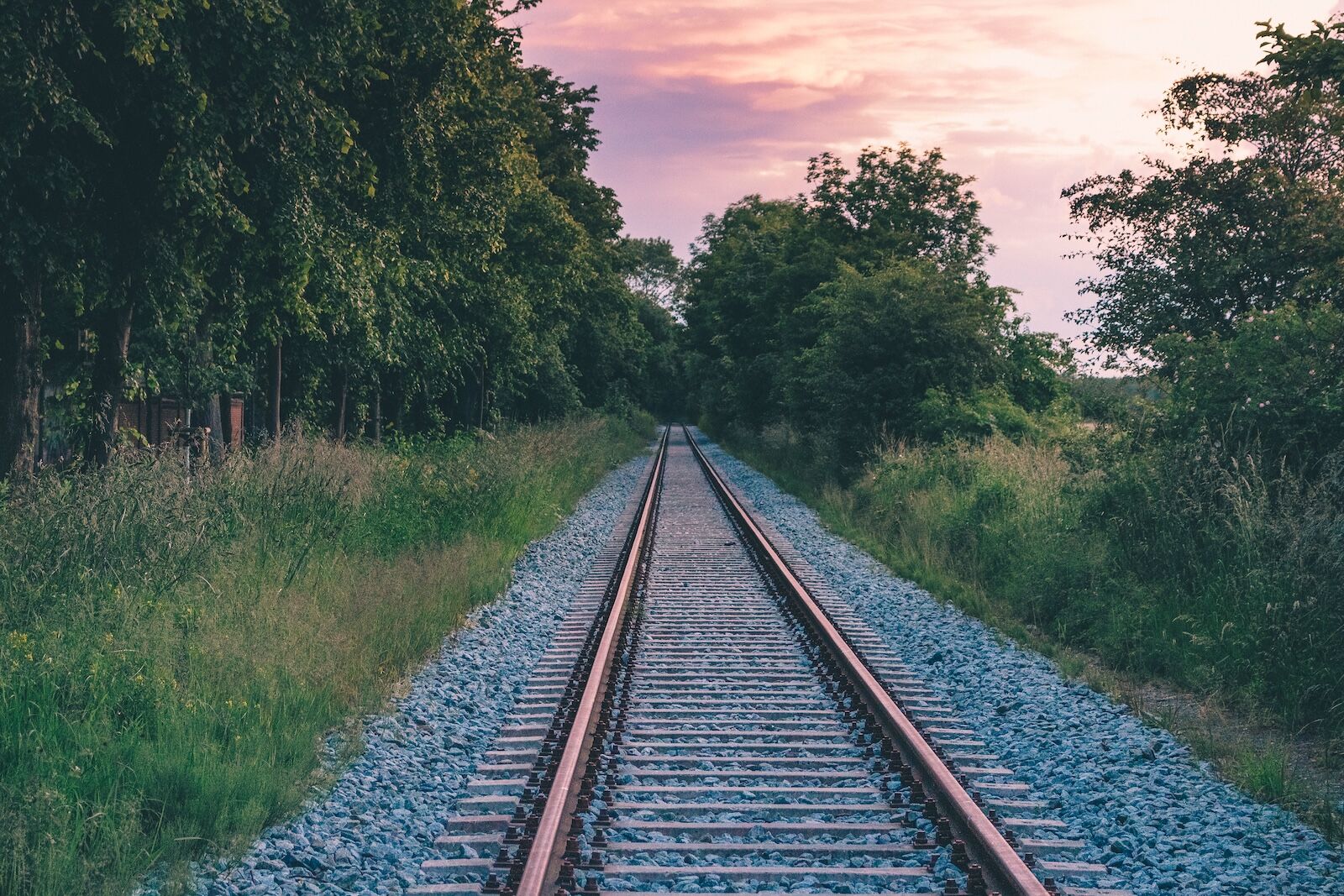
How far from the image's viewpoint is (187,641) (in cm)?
678

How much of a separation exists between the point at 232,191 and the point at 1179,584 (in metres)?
10.9

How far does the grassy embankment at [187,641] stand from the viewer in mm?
4777

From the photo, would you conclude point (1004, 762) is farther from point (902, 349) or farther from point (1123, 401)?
point (902, 349)

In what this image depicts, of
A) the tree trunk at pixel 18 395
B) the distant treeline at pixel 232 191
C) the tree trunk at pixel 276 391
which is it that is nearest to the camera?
the distant treeline at pixel 232 191

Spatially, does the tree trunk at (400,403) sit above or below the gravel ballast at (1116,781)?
above

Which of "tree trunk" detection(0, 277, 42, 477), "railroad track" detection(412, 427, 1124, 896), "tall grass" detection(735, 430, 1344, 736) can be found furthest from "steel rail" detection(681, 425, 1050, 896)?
"tree trunk" detection(0, 277, 42, 477)

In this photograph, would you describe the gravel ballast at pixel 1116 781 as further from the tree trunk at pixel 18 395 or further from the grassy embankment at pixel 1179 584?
the tree trunk at pixel 18 395

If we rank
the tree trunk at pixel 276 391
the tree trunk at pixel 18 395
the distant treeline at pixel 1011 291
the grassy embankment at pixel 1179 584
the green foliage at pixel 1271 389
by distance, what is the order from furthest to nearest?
the distant treeline at pixel 1011 291, the tree trunk at pixel 276 391, the tree trunk at pixel 18 395, the green foliage at pixel 1271 389, the grassy embankment at pixel 1179 584

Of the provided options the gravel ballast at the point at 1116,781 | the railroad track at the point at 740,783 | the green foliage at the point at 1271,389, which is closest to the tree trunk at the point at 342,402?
the railroad track at the point at 740,783

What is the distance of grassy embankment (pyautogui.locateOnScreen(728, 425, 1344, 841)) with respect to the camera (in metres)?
6.80

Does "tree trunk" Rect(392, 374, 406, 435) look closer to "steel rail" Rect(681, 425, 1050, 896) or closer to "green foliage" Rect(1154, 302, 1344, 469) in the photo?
"steel rail" Rect(681, 425, 1050, 896)

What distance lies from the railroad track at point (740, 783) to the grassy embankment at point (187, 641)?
1.17 m

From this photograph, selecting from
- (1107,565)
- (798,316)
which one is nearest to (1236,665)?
(1107,565)

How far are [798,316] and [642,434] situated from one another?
32624 millimetres
